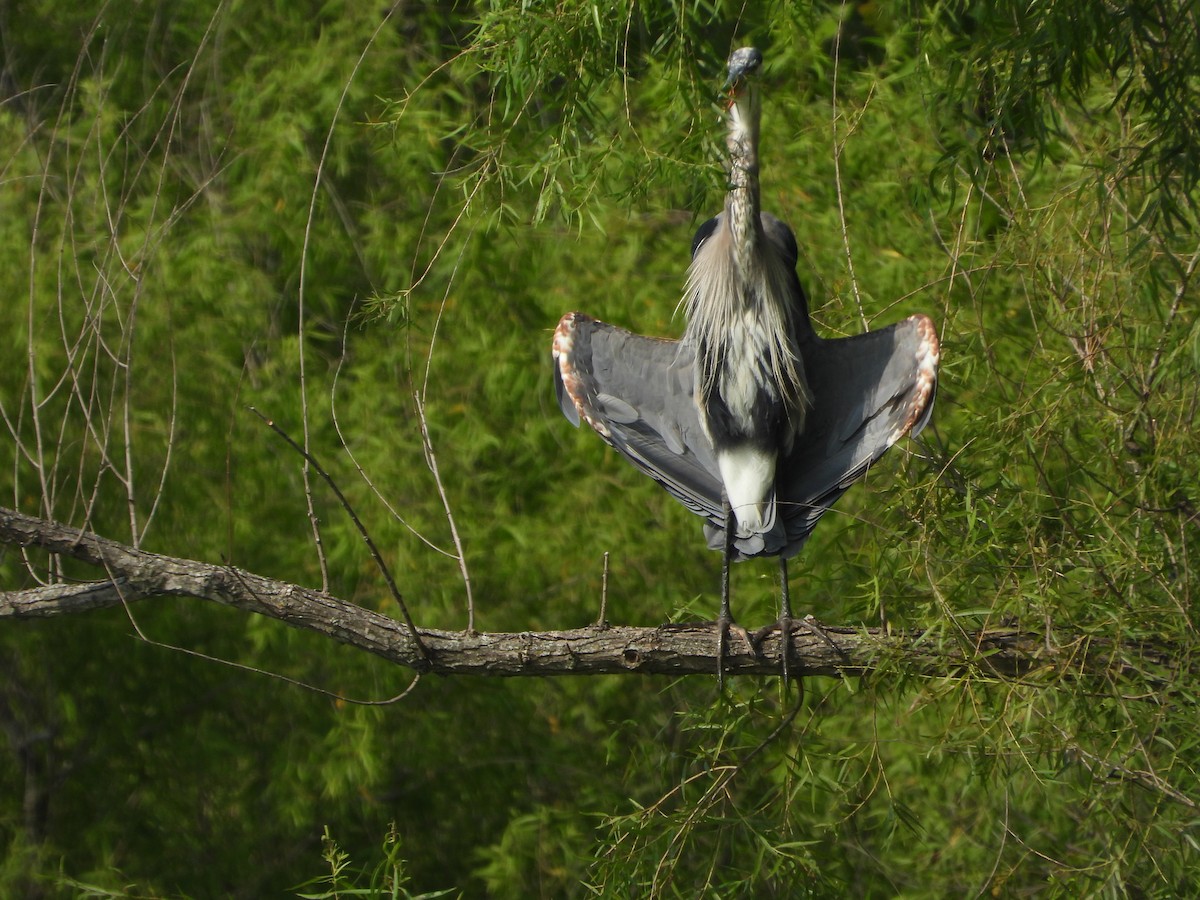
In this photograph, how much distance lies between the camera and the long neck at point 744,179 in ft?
9.54

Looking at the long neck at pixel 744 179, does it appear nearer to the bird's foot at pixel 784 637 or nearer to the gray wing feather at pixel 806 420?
the gray wing feather at pixel 806 420

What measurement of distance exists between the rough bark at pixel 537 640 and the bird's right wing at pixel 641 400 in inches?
20.9

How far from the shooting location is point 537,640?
247cm

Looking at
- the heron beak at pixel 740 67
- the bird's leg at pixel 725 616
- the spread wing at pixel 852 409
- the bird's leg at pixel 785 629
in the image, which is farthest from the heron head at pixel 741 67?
the bird's leg at pixel 785 629

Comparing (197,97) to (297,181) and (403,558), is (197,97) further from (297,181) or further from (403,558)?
(403,558)

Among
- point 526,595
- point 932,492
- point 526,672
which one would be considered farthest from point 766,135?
point 526,672

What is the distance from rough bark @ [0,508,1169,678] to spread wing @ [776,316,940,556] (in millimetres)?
326

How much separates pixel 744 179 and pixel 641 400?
58 cm

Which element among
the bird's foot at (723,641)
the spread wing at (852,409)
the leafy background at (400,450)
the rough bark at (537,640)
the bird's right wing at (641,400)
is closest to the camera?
the rough bark at (537,640)

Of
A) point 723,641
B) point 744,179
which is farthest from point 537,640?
point 744,179

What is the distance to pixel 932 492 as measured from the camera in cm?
259

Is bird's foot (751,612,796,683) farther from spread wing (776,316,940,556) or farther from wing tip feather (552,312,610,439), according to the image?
wing tip feather (552,312,610,439)

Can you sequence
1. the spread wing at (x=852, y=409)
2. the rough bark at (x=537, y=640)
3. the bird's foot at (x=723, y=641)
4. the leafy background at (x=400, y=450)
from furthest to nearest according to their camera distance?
1. the leafy background at (x=400, y=450)
2. the spread wing at (x=852, y=409)
3. the bird's foot at (x=723, y=641)
4. the rough bark at (x=537, y=640)

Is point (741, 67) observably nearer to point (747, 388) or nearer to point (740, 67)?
point (740, 67)
